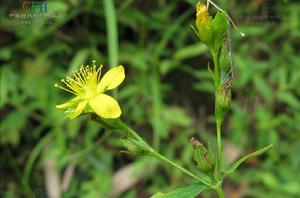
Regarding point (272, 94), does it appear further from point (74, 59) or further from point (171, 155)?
point (74, 59)

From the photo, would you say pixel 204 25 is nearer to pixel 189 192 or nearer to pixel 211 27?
pixel 211 27

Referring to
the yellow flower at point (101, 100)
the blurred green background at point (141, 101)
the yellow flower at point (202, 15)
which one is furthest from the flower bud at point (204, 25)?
the blurred green background at point (141, 101)

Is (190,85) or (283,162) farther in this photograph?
(190,85)

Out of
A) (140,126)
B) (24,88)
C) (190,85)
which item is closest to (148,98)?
(140,126)

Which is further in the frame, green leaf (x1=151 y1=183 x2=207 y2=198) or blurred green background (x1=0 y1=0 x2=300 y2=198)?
blurred green background (x1=0 y1=0 x2=300 y2=198)

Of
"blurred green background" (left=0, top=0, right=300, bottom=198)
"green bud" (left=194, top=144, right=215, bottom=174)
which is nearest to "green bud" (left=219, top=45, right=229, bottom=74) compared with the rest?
"green bud" (left=194, top=144, right=215, bottom=174)

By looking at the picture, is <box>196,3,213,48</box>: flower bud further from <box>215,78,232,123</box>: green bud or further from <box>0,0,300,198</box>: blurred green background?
<box>0,0,300,198</box>: blurred green background
